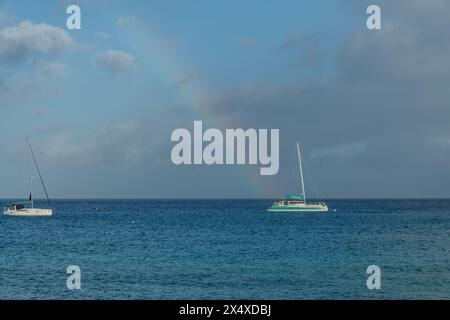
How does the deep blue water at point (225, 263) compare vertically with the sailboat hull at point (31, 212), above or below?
below

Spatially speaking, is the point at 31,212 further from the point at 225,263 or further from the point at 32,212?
the point at 225,263

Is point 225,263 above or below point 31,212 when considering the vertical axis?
below

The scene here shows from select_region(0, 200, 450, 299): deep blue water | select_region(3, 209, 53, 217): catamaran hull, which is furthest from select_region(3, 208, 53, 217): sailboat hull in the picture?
select_region(0, 200, 450, 299): deep blue water

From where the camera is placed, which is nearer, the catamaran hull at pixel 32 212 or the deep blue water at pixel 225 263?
the deep blue water at pixel 225 263

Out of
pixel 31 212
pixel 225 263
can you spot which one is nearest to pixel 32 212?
pixel 31 212

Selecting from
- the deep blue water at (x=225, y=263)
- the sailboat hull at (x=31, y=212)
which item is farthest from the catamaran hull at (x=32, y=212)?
the deep blue water at (x=225, y=263)

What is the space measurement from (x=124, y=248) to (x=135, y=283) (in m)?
22.3

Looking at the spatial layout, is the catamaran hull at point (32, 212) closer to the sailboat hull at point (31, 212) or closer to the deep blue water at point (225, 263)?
the sailboat hull at point (31, 212)

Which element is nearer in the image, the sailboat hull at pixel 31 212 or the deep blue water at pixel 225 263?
the deep blue water at pixel 225 263

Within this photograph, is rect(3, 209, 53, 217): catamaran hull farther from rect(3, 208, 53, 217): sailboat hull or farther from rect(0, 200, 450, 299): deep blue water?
rect(0, 200, 450, 299): deep blue water
